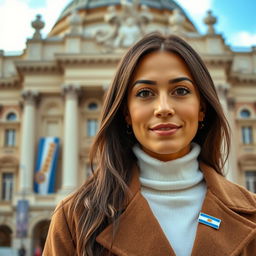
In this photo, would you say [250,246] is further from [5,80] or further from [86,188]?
[5,80]

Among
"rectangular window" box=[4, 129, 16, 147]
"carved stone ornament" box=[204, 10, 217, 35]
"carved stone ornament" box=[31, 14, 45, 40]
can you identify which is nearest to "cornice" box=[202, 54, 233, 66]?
"carved stone ornament" box=[204, 10, 217, 35]

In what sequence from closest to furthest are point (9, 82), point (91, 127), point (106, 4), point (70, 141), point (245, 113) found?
point (70, 141), point (91, 127), point (9, 82), point (245, 113), point (106, 4)

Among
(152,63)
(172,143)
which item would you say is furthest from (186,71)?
(172,143)

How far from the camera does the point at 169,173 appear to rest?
2.00 metres

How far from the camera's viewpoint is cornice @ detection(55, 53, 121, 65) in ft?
99.3

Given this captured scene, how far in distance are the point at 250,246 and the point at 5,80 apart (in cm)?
3291

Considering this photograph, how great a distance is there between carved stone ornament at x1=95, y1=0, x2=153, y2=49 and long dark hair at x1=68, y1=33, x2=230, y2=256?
29.8 m

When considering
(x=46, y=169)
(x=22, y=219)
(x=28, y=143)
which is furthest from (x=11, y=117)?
(x=22, y=219)

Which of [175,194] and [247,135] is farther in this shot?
[247,135]

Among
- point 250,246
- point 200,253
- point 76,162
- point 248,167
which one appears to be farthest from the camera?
point 248,167

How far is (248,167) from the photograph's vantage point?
32.2 metres

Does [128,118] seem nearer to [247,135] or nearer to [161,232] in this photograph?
[161,232]

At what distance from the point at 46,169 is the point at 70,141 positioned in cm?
254

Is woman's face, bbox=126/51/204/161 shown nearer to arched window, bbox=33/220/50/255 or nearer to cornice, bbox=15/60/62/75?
arched window, bbox=33/220/50/255
